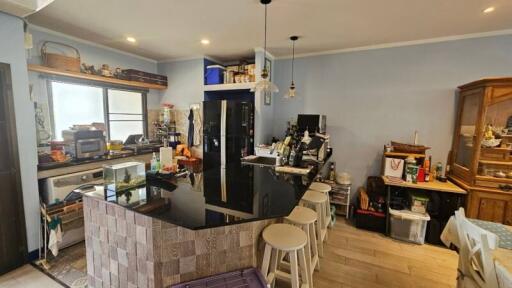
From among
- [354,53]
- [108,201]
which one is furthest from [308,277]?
[354,53]

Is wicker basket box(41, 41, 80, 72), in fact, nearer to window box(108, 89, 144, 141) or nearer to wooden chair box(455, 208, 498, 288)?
window box(108, 89, 144, 141)

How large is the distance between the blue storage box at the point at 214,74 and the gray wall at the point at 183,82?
0.13 meters

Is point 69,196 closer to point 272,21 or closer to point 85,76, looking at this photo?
point 85,76

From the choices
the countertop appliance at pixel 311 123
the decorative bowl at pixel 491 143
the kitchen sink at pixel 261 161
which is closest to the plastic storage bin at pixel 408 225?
the decorative bowl at pixel 491 143

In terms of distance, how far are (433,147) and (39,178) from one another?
4.85 meters

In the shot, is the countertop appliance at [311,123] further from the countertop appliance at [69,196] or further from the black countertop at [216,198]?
the countertop appliance at [69,196]

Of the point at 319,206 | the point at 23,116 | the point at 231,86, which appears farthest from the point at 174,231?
the point at 231,86

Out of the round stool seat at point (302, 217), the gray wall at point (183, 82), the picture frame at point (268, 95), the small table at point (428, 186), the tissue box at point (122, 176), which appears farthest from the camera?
the gray wall at point (183, 82)

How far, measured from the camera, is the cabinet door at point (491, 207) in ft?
7.82

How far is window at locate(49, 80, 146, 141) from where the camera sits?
2.95m

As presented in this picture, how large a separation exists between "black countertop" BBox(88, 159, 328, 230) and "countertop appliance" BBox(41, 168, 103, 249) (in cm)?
110

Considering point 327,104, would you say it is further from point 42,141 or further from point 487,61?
point 42,141

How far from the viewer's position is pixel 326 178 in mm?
3566

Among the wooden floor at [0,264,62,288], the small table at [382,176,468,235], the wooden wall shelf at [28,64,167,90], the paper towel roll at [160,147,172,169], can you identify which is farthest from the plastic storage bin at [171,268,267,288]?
the wooden wall shelf at [28,64,167,90]
